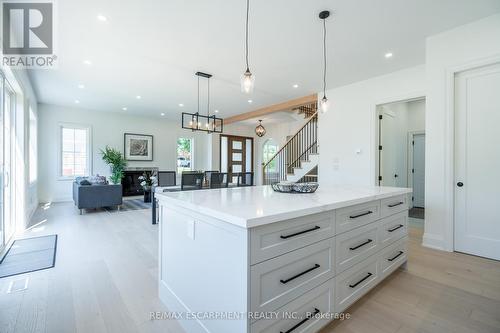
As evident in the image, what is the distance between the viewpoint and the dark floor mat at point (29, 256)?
251cm

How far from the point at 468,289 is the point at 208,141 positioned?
334 inches

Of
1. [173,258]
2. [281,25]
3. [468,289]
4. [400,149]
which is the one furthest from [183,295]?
[400,149]

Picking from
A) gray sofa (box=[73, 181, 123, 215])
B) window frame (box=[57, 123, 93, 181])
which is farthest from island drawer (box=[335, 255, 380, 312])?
window frame (box=[57, 123, 93, 181])

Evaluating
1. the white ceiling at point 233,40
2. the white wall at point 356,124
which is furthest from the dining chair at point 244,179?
the white ceiling at point 233,40

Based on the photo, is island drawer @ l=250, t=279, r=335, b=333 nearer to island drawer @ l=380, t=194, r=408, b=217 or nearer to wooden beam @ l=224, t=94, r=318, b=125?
island drawer @ l=380, t=194, r=408, b=217

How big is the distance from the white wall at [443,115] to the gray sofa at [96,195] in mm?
6153

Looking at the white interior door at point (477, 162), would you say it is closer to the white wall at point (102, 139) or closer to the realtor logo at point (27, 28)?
the realtor logo at point (27, 28)

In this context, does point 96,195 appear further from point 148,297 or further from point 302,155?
point 302,155

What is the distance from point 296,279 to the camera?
1310mm

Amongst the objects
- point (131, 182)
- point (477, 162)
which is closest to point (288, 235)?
point (477, 162)

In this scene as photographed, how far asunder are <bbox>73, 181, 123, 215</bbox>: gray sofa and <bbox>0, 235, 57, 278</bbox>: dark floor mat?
1.67m

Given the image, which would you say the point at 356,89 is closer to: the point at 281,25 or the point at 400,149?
the point at 400,149

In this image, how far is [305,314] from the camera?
1378mm

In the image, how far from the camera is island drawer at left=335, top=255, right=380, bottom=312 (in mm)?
1618
